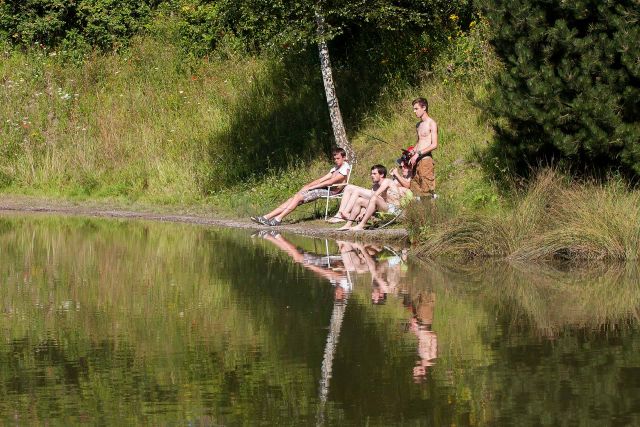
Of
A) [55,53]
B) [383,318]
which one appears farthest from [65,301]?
[55,53]

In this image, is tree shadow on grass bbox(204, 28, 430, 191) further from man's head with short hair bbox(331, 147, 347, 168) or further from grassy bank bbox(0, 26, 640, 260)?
man's head with short hair bbox(331, 147, 347, 168)

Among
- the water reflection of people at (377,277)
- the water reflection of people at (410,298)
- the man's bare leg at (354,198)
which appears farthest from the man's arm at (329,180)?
the water reflection of people at (410,298)

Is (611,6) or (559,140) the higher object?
(611,6)

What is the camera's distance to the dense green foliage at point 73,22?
109ft

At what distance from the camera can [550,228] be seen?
1644 centimetres

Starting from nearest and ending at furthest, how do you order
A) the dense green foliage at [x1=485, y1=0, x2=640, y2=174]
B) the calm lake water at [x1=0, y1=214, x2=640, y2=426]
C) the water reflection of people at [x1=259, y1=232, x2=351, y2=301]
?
the calm lake water at [x1=0, y1=214, x2=640, y2=426] → the water reflection of people at [x1=259, y1=232, x2=351, y2=301] → the dense green foliage at [x1=485, y1=0, x2=640, y2=174]

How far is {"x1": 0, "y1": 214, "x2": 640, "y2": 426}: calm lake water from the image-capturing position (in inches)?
321

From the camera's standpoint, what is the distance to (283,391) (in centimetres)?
865

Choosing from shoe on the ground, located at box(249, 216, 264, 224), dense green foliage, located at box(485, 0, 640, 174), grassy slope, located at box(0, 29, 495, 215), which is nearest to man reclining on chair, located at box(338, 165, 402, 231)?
shoe on the ground, located at box(249, 216, 264, 224)

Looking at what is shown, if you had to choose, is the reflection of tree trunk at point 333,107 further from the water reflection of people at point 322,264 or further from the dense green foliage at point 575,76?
the dense green foliage at point 575,76

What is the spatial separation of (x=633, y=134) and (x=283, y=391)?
33.0 feet

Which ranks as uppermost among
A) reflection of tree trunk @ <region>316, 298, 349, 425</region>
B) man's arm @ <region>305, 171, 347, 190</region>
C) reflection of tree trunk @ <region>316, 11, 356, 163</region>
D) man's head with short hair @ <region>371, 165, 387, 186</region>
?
reflection of tree trunk @ <region>316, 11, 356, 163</region>

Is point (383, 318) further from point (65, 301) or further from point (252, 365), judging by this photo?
point (65, 301)

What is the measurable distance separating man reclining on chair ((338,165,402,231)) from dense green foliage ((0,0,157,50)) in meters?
14.9
